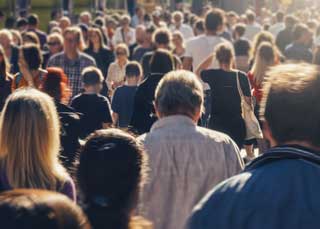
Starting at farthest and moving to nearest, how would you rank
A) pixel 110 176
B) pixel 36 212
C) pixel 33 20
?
1. pixel 33 20
2. pixel 110 176
3. pixel 36 212

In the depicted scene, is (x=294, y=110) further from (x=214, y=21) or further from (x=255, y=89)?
(x=214, y=21)

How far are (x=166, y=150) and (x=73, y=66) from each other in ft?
19.8

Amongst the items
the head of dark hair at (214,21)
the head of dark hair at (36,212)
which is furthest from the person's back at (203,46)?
the head of dark hair at (36,212)

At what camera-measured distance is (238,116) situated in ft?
32.8

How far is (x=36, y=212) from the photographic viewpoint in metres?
2.29

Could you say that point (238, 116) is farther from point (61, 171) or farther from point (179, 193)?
point (61, 171)

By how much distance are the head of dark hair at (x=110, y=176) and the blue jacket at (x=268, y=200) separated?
0.38 meters

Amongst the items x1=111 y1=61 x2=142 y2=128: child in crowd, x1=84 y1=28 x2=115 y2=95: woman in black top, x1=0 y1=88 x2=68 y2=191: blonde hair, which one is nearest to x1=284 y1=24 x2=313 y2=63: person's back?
x1=84 y1=28 x2=115 y2=95: woman in black top

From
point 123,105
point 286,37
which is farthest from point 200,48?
point 286,37

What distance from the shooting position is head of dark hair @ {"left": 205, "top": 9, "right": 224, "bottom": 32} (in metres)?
12.3

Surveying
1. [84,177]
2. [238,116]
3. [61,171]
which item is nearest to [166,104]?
[61,171]

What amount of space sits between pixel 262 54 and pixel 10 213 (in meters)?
8.18

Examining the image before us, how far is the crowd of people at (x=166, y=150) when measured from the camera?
124 inches

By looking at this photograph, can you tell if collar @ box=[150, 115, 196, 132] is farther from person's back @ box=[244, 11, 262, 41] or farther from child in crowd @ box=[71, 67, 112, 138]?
person's back @ box=[244, 11, 262, 41]
